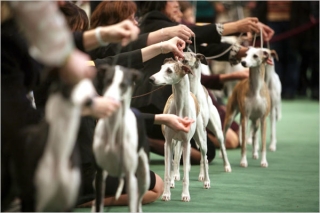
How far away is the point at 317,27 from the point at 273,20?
763 mm

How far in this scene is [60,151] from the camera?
1.97 meters

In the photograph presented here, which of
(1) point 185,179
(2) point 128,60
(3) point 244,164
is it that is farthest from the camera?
(3) point 244,164

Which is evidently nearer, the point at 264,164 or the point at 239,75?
the point at 264,164

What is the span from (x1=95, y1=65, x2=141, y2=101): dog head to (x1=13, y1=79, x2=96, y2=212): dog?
0.49 ft

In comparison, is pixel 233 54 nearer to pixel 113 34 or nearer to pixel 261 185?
pixel 261 185

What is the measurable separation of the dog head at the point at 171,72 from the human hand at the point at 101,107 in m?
1.37

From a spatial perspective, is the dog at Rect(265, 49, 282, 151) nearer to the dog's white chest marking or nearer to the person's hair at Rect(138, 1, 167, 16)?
the person's hair at Rect(138, 1, 167, 16)

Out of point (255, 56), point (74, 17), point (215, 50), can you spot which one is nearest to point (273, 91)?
point (255, 56)

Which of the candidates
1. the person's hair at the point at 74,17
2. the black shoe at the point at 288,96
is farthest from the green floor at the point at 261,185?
the black shoe at the point at 288,96

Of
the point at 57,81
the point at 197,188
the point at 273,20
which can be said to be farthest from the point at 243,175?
the point at 273,20

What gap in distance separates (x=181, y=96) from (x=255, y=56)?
5.25 feet

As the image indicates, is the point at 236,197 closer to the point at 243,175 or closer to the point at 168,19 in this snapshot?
the point at 243,175

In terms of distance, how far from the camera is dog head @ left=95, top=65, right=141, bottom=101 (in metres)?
2.15

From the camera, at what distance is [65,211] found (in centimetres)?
209
